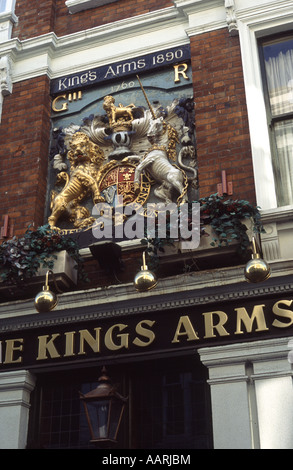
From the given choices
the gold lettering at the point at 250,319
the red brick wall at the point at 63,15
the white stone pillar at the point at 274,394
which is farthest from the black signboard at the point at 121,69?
the white stone pillar at the point at 274,394

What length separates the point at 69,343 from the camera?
23.1 ft

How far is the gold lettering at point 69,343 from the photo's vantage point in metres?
6.98

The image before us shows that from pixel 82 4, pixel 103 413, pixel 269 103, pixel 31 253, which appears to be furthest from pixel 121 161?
pixel 103 413

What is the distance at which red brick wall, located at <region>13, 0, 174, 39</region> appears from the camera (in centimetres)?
942

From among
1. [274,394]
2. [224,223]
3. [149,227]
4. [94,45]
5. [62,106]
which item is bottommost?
[274,394]

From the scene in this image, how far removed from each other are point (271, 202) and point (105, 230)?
7.37 ft

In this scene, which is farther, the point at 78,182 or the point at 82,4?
the point at 82,4

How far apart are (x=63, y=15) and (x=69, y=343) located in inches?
226

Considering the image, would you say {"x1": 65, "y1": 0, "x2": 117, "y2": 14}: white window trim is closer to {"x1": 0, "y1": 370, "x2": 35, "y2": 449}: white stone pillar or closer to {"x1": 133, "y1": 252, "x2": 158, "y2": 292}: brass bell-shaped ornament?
{"x1": 133, "y1": 252, "x2": 158, "y2": 292}: brass bell-shaped ornament

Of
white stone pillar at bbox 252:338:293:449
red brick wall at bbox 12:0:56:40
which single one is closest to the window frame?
white stone pillar at bbox 252:338:293:449

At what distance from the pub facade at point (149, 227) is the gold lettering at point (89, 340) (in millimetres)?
20

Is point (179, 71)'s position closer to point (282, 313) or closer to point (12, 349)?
point (282, 313)

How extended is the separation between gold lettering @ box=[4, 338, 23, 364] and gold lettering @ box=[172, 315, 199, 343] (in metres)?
1.91
